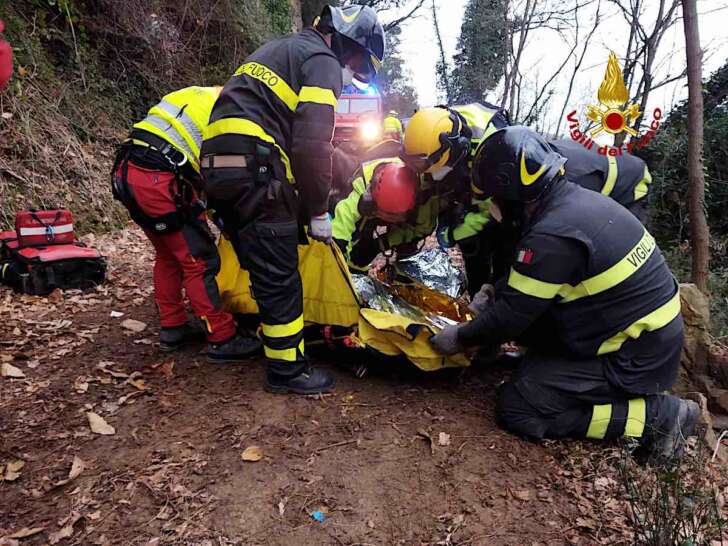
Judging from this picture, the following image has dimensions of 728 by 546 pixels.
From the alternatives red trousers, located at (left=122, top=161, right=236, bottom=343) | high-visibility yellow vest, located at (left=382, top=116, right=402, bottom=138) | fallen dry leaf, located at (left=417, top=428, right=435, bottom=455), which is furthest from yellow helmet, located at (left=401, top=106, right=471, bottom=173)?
high-visibility yellow vest, located at (left=382, top=116, right=402, bottom=138)

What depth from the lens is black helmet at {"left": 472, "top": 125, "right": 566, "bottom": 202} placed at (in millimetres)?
2410

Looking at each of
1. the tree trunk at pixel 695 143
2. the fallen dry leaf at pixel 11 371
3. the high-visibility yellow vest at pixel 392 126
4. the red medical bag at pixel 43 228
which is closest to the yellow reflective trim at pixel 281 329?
the fallen dry leaf at pixel 11 371

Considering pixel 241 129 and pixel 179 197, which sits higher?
pixel 241 129

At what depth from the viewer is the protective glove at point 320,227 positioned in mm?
2723

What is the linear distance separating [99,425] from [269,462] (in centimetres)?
92

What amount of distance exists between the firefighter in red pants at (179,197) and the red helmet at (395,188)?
113 centimetres

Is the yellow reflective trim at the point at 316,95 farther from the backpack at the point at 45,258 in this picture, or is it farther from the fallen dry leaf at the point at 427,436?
the backpack at the point at 45,258

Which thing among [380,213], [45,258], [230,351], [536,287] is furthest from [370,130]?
[536,287]

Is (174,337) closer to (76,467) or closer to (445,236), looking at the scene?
(76,467)

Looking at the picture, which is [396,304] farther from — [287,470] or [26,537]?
[26,537]

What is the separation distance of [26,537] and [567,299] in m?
2.42

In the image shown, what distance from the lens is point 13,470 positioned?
7.03 feet

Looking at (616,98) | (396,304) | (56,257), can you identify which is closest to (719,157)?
(616,98)

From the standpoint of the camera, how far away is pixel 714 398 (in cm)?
375
